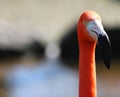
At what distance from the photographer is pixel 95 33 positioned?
3176 mm

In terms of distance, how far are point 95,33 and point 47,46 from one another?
12.7 ft

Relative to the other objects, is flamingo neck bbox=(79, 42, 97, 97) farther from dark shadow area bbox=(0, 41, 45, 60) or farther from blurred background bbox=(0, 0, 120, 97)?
dark shadow area bbox=(0, 41, 45, 60)

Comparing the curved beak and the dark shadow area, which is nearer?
the curved beak

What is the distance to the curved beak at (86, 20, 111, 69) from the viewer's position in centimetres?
309

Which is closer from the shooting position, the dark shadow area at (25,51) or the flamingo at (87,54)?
the flamingo at (87,54)

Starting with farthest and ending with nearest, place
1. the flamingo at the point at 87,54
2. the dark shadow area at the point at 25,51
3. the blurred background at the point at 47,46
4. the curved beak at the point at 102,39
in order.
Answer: the dark shadow area at the point at 25,51 → the blurred background at the point at 47,46 → the flamingo at the point at 87,54 → the curved beak at the point at 102,39

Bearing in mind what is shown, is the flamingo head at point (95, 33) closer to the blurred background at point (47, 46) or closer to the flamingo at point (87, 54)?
the flamingo at point (87, 54)

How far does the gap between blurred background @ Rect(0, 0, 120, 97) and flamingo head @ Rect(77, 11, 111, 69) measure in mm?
2663

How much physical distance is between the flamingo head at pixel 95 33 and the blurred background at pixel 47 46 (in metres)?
2.66

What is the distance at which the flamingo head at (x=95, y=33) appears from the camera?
3107mm

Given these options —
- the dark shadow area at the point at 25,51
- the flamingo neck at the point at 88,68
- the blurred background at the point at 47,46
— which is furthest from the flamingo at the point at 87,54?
the dark shadow area at the point at 25,51

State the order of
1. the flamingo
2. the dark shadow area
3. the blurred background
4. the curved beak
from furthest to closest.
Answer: the dark shadow area, the blurred background, the flamingo, the curved beak

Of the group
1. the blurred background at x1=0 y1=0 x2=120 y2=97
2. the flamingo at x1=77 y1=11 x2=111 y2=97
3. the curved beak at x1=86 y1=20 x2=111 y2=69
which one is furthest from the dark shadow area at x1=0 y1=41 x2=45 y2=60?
the curved beak at x1=86 y1=20 x2=111 y2=69

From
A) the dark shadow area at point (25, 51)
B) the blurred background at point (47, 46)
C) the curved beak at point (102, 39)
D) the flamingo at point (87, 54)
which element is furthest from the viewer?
the dark shadow area at point (25, 51)
